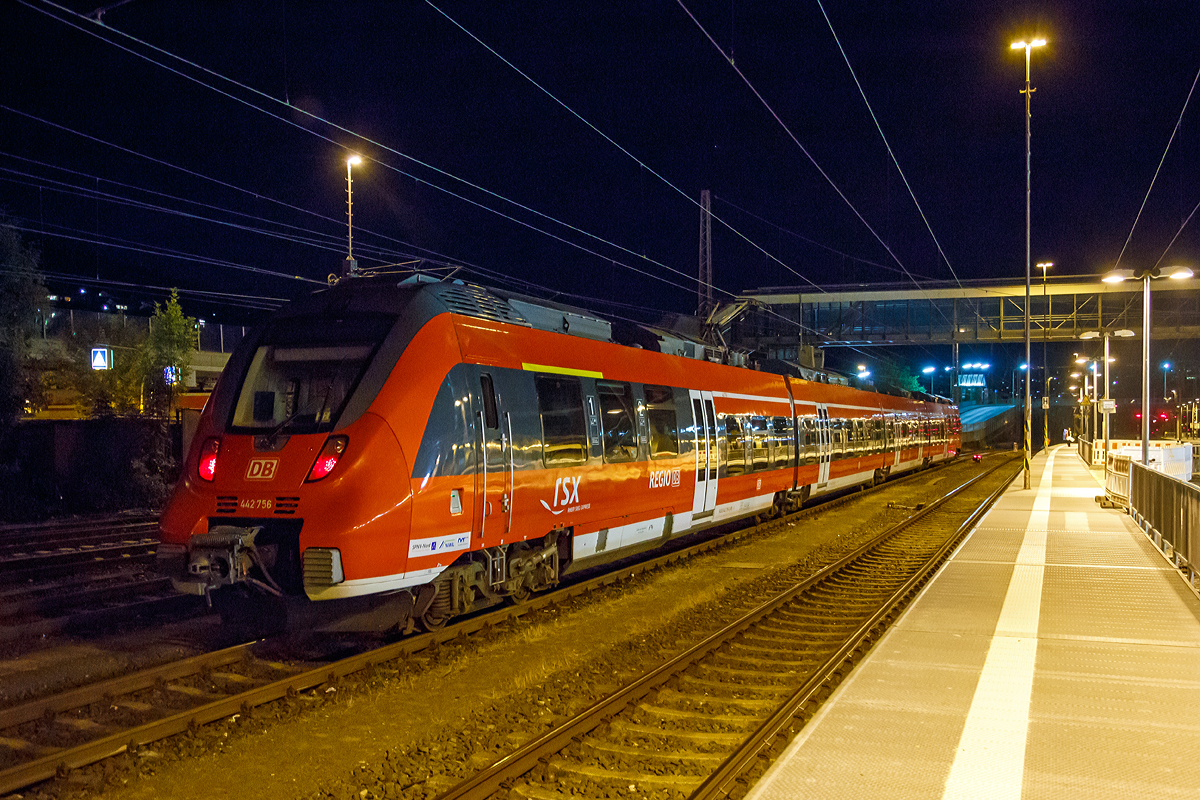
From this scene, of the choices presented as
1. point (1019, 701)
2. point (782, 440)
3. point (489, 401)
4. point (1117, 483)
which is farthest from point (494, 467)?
point (1117, 483)

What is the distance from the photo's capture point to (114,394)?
40.5 m

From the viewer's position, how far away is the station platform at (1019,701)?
486 centimetres

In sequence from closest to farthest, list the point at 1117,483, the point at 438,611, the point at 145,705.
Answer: the point at 145,705
the point at 438,611
the point at 1117,483

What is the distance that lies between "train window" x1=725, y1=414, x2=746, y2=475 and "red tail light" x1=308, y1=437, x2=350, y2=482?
29.9 ft

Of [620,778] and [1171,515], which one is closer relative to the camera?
[620,778]

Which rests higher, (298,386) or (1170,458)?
(298,386)

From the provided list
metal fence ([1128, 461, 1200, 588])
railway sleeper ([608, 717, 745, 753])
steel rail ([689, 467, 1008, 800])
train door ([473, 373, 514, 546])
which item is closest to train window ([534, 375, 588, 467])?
train door ([473, 373, 514, 546])

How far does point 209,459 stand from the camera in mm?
8000

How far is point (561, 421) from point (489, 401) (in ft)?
4.98

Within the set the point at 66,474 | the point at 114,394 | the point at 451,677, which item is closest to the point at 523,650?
the point at 451,677

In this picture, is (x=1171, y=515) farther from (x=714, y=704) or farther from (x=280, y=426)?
(x=280, y=426)

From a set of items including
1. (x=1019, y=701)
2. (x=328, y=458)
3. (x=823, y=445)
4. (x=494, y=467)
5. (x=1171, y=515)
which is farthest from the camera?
(x=823, y=445)

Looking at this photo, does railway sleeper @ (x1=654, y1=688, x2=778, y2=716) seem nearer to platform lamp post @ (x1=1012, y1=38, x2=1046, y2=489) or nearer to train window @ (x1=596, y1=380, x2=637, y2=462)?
train window @ (x1=596, y1=380, x2=637, y2=462)

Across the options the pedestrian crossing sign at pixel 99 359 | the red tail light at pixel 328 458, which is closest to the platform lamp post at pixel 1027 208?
the red tail light at pixel 328 458
